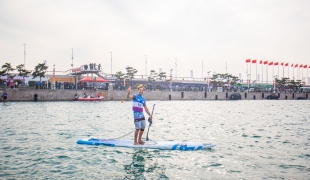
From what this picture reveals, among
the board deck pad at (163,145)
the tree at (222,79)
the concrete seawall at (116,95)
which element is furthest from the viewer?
the tree at (222,79)

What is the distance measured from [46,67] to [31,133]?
50723 millimetres

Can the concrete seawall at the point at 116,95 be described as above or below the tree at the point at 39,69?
below

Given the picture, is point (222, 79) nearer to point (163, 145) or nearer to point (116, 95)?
point (116, 95)

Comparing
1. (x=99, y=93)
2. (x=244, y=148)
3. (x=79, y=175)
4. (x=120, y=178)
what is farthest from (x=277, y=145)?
(x=99, y=93)

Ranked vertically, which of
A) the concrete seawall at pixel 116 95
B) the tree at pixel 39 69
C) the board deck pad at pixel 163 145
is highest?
the tree at pixel 39 69

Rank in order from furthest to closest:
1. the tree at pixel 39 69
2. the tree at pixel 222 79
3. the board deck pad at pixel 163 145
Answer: the tree at pixel 222 79 < the tree at pixel 39 69 < the board deck pad at pixel 163 145

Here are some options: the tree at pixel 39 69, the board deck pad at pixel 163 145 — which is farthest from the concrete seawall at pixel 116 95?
the board deck pad at pixel 163 145

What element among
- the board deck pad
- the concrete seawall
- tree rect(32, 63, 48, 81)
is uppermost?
tree rect(32, 63, 48, 81)

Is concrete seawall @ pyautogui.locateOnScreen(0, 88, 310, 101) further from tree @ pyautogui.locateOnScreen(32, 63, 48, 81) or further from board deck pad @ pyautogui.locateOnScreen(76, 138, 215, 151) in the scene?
board deck pad @ pyautogui.locateOnScreen(76, 138, 215, 151)

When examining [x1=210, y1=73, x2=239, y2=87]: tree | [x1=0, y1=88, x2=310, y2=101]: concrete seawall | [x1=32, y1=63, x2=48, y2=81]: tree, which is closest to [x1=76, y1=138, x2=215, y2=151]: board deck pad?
[x1=0, y1=88, x2=310, y2=101]: concrete seawall

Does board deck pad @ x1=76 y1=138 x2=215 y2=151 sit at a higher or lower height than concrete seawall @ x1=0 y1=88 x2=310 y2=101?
lower

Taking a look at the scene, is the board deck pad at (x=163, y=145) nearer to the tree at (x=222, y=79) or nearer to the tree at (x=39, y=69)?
the tree at (x=39, y=69)

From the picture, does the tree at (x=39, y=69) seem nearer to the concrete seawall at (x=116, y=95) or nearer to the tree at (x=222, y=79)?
the concrete seawall at (x=116, y=95)

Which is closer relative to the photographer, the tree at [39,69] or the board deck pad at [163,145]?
the board deck pad at [163,145]
